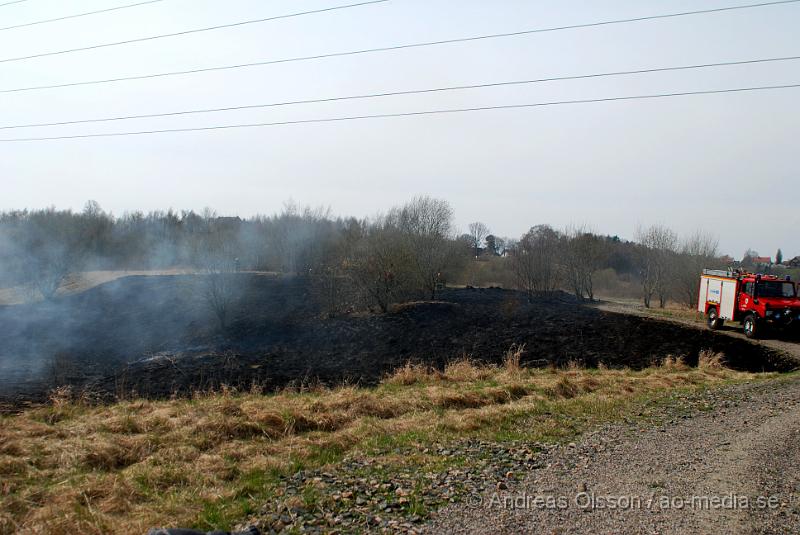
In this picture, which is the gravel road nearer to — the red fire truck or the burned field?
the burned field

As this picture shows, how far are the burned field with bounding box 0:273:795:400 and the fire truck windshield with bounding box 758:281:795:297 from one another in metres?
2.21

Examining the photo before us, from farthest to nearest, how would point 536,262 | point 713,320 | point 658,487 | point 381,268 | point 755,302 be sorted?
point 536,262 < point 381,268 < point 713,320 < point 755,302 < point 658,487

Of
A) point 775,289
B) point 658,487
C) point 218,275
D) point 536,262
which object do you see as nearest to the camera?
point 658,487

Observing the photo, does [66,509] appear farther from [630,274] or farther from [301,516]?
[630,274]

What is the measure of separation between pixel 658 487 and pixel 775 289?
16123 millimetres

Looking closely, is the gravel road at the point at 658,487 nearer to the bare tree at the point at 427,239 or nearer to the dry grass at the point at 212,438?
the dry grass at the point at 212,438

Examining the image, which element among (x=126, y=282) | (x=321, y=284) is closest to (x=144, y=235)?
(x=126, y=282)

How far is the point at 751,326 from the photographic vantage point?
17812 millimetres

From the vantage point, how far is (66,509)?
4992mm

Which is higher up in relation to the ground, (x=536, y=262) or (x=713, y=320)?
(x=536, y=262)

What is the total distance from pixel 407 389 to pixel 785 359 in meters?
10.9

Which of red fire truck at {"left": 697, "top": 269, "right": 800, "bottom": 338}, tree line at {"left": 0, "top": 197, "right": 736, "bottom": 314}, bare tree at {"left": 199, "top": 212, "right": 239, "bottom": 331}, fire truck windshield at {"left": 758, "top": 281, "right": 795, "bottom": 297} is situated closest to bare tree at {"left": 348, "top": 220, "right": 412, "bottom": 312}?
tree line at {"left": 0, "top": 197, "right": 736, "bottom": 314}

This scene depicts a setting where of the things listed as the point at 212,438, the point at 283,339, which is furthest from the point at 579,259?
the point at 212,438

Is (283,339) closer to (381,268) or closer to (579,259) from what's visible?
(381,268)
